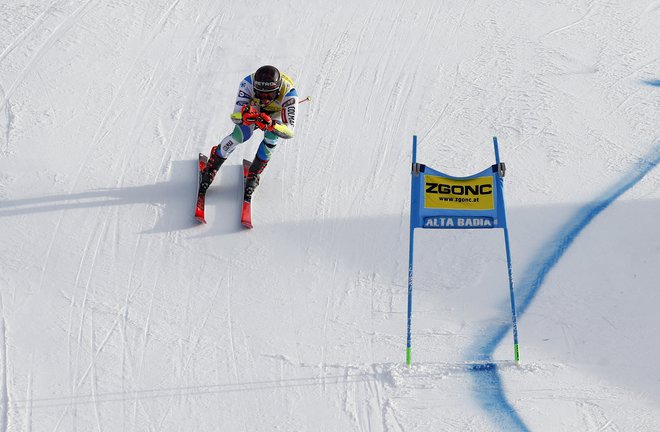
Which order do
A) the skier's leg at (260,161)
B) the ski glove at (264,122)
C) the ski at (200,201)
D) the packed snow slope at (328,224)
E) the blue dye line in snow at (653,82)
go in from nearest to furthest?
the packed snow slope at (328,224) < the ski glove at (264,122) < the skier's leg at (260,161) < the ski at (200,201) < the blue dye line in snow at (653,82)

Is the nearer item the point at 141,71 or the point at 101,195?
the point at 101,195

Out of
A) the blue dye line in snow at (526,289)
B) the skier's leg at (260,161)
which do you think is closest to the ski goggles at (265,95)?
the skier's leg at (260,161)

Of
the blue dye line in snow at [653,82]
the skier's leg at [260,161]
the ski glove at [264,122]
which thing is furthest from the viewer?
the blue dye line in snow at [653,82]

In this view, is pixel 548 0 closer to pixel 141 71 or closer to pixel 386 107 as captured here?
pixel 386 107

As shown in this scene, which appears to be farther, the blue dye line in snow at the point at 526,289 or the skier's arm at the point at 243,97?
the skier's arm at the point at 243,97

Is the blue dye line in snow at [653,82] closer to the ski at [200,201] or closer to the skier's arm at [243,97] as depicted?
the skier's arm at [243,97]

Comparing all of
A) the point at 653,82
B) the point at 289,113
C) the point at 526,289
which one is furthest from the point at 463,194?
the point at 653,82

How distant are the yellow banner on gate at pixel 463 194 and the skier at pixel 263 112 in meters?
2.14

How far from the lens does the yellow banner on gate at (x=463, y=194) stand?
27.2 ft

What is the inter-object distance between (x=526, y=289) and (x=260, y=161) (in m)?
3.16

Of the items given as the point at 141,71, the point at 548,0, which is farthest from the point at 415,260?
the point at 548,0

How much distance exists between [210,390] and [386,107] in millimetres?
5067

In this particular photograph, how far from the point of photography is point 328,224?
10523mm

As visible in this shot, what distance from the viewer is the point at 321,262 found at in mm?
10008
